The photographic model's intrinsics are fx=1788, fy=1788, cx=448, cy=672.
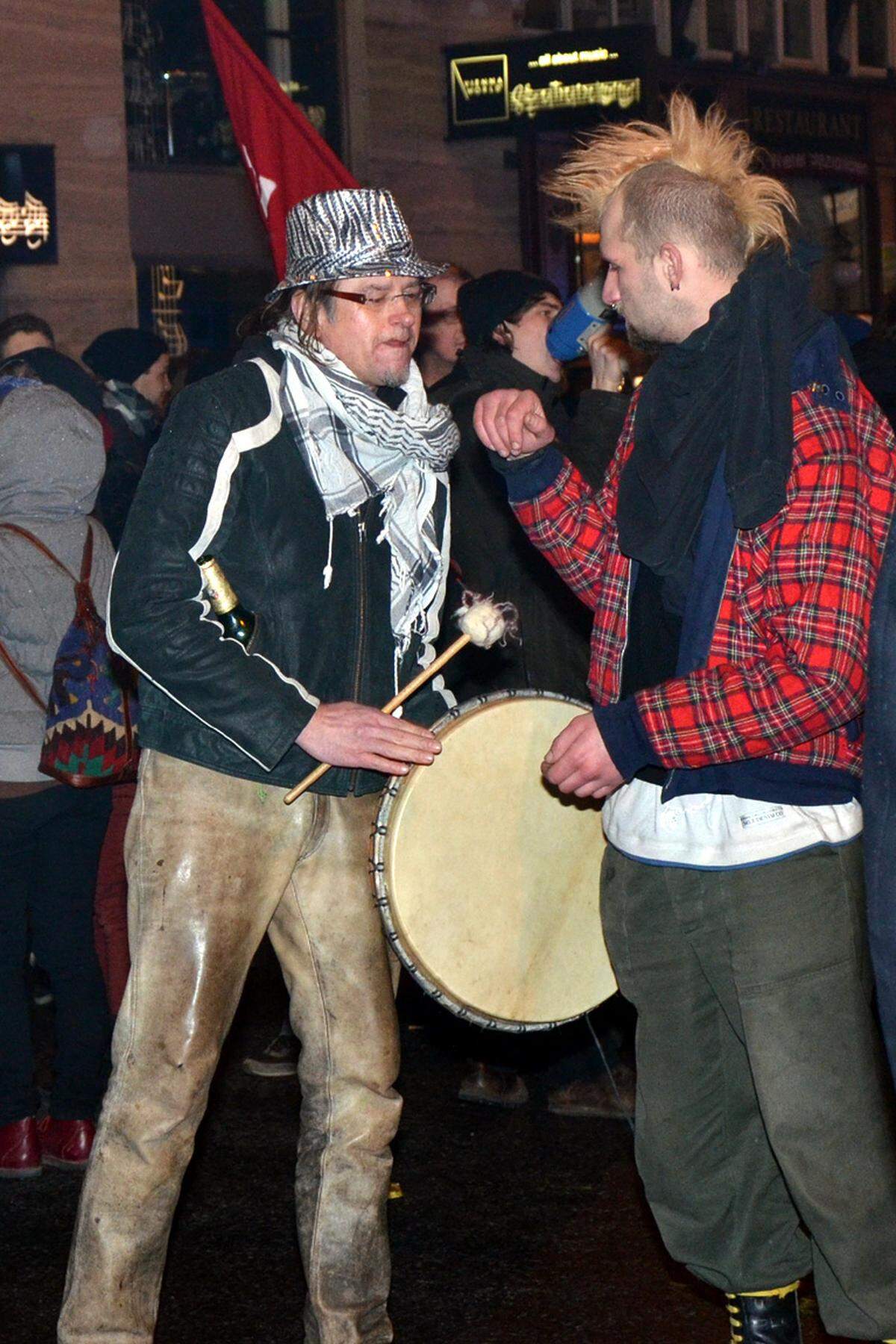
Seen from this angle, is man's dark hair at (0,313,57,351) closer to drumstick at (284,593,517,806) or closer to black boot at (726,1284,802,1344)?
drumstick at (284,593,517,806)

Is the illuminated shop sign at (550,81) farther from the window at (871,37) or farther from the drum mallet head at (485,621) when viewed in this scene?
the drum mallet head at (485,621)

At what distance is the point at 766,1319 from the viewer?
11.8 feet

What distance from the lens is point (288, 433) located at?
11.8ft

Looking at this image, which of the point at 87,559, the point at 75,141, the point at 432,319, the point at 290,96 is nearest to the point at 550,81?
the point at 290,96

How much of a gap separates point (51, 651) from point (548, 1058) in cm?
216

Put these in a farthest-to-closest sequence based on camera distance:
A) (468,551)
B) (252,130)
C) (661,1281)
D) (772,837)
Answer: (252,130) → (468,551) → (661,1281) → (772,837)

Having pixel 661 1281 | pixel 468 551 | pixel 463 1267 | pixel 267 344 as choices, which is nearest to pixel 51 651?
pixel 468 551

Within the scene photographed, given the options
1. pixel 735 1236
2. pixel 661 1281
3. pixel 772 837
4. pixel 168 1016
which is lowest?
pixel 661 1281

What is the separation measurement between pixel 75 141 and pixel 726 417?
10640 mm

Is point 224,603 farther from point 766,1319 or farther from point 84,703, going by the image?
point 766,1319

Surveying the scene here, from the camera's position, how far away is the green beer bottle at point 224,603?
346cm

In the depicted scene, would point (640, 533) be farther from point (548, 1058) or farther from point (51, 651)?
point (548, 1058)

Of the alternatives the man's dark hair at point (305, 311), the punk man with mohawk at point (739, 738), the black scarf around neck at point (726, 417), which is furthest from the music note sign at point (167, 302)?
the black scarf around neck at point (726, 417)

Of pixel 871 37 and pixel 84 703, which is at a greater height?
pixel 871 37
